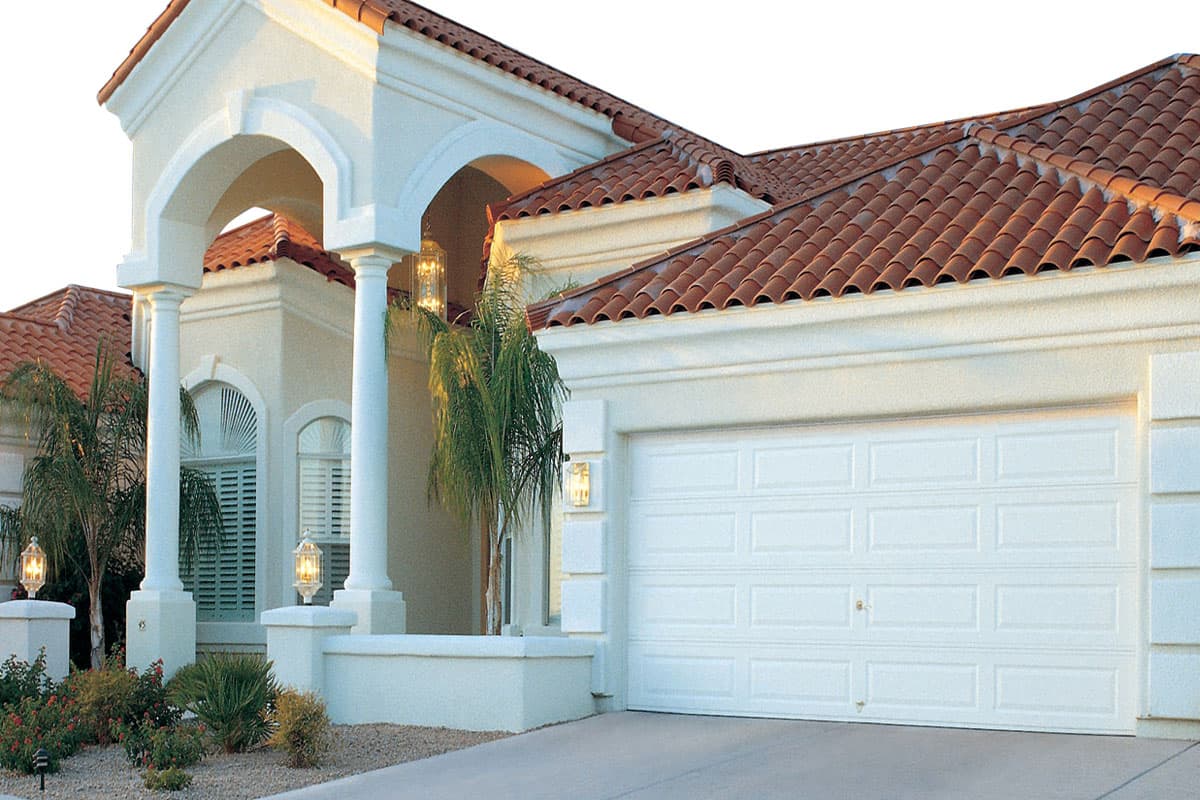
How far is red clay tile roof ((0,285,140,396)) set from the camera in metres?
20.0

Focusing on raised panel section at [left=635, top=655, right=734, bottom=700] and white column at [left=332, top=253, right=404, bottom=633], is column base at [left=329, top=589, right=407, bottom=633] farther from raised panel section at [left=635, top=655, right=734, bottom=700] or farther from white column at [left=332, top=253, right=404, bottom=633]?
raised panel section at [left=635, top=655, right=734, bottom=700]

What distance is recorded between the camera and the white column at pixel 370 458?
1534 centimetres

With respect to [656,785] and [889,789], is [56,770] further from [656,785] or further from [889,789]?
[889,789]

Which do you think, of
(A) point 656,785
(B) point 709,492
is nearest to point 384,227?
(B) point 709,492

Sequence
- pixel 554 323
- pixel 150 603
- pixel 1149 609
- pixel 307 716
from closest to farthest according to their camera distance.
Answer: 1. pixel 1149 609
2. pixel 307 716
3. pixel 554 323
4. pixel 150 603

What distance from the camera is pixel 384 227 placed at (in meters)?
15.4

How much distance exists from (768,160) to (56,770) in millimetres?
12433

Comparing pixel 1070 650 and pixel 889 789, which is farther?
pixel 1070 650

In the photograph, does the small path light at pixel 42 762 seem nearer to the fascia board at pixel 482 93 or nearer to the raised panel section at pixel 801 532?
the raised panel section at pixel 801 532

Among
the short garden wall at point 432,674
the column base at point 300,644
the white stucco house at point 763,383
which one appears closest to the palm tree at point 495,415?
the white stucco house at point 763,383

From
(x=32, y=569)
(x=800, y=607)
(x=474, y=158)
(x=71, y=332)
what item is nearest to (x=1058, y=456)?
(x=800, y=607)

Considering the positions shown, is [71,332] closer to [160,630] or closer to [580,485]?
[160,630]

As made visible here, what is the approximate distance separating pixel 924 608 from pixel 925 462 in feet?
3.57

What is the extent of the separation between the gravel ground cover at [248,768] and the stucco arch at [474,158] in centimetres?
574
